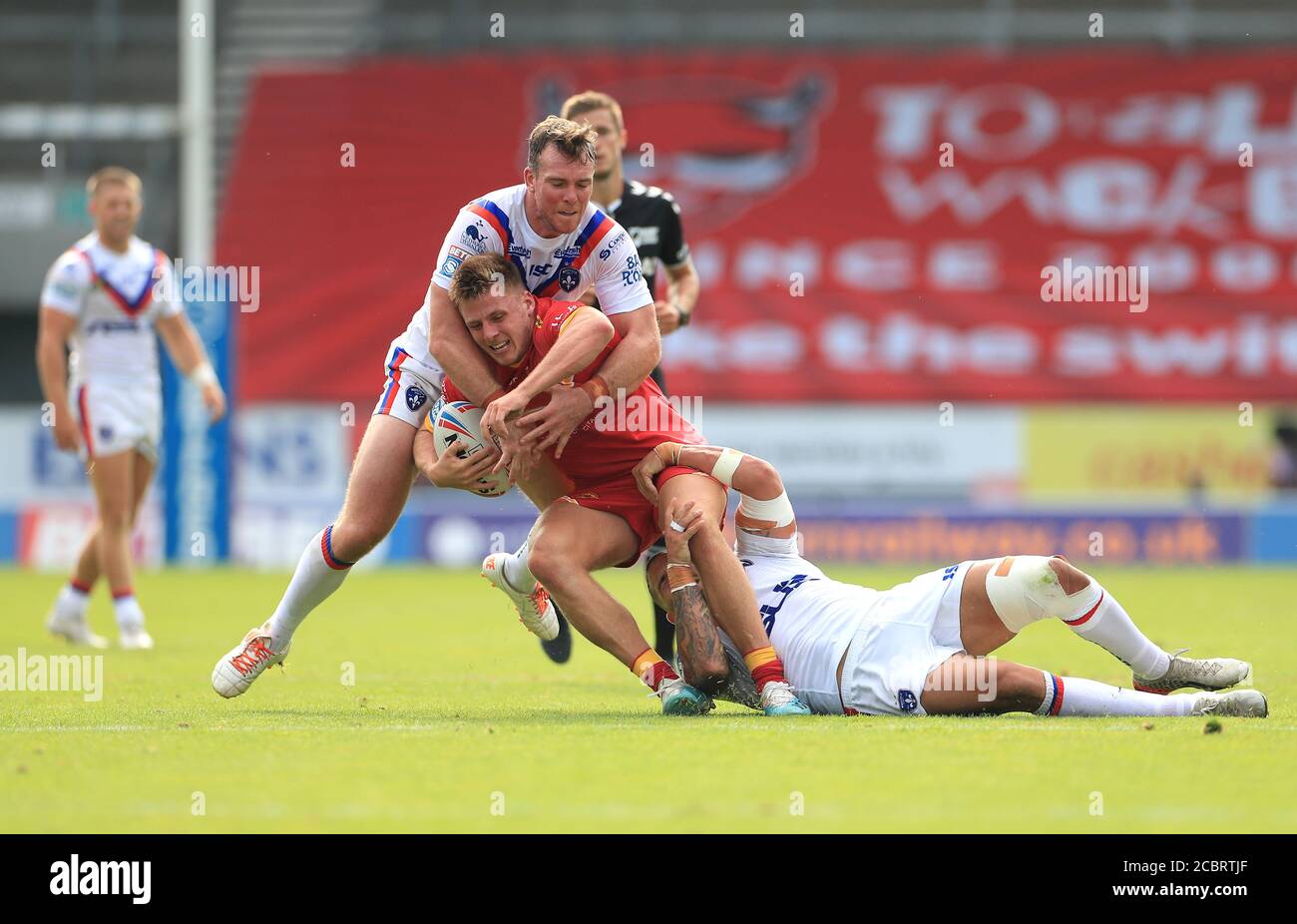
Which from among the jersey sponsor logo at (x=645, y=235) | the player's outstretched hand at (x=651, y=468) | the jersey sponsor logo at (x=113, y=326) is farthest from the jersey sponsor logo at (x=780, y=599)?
the jersey sponsor logo at (x=113, y=326)

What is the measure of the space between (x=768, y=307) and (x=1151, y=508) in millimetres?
5632

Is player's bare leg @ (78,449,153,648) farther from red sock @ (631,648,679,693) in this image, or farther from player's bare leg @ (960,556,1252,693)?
player's bare leg @ (960,556,1252,693)

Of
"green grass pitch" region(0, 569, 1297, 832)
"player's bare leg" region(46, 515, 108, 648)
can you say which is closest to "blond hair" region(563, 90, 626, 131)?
"green grass pitch" region(0, 569, 1297, 832)

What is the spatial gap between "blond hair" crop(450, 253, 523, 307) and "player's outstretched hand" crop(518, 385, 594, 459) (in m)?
0.42

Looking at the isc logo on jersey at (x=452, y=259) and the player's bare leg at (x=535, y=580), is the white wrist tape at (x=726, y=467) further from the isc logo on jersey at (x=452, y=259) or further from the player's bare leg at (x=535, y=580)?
the isc logo on jersey at (x=452, y=259)

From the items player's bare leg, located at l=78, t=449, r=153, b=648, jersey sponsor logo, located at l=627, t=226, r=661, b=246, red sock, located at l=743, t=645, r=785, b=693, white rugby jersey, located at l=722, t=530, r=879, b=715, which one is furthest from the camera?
player's bare leg, located at l=78, t=449, r=153, b=648

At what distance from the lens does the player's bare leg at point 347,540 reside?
7.06m

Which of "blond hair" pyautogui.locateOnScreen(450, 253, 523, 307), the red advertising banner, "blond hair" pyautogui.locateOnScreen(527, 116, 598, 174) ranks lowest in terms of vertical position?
"blond hair" pyautogui.locateOnScreen(450, 253, 523, 307)

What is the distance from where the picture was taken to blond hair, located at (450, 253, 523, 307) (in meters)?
6.44

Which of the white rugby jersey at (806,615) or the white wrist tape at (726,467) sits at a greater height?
the white wrist tape at (726,467)

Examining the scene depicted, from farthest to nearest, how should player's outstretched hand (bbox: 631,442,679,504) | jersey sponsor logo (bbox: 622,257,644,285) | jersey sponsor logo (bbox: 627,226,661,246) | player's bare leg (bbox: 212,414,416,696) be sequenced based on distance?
1. jersey sponsor logo (bbox: 627,226,661,246)
2. player's bare leg (bbox: 212,414,416,696)
3. jersey sponsor logo (bbox: 622,257,644,285)
4. player's outstretched hand (bbox: 631,442,679,504)

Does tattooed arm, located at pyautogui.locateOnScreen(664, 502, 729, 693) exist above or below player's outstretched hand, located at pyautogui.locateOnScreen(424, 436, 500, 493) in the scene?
below

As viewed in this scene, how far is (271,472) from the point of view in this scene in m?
22.6

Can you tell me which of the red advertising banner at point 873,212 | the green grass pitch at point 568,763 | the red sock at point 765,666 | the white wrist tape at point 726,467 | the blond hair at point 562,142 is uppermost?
the red advertising banner at point 873,212
